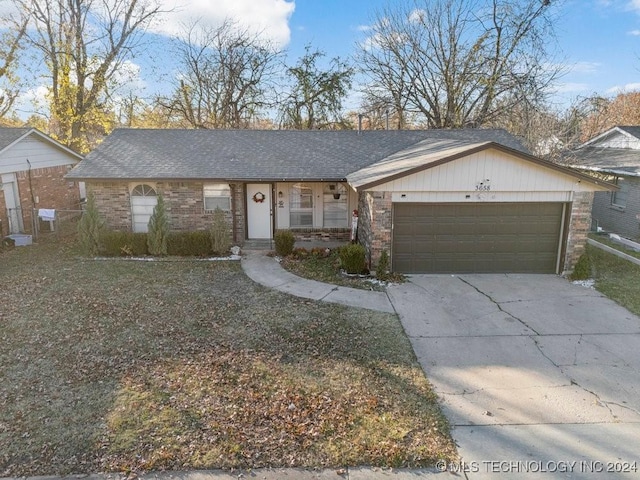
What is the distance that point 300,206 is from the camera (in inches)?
558

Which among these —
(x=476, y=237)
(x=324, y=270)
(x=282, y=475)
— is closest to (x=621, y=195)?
(x=476, y=237)

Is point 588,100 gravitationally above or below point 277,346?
above

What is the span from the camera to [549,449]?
466 cm

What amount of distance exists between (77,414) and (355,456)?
3.39 m

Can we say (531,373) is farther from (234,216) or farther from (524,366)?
(234,216)

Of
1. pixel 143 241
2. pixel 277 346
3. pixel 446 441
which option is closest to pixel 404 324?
pixel 277 346

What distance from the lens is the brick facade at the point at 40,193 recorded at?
15.2 meters

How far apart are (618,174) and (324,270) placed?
12.6 metres

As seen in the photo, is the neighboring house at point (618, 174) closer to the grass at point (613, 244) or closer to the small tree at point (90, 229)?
the grass at point (613, 244)

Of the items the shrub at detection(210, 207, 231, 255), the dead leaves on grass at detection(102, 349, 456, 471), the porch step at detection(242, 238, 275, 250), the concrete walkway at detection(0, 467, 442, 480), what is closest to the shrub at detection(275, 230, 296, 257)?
the porch step at detection(242, 238, 275, 250)

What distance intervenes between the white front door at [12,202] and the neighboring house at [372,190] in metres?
3.05

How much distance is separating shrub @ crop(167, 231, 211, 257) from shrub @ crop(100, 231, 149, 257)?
80 cm

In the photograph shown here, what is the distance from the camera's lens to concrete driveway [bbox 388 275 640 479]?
460 cm

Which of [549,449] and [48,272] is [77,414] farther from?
[48,272]
